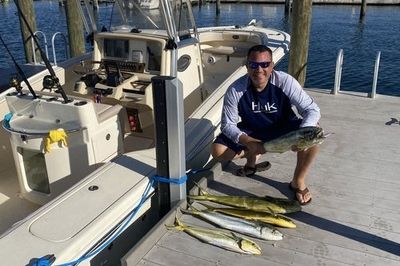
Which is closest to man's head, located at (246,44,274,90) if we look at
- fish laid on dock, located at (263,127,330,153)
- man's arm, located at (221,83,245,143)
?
man's arm, located at (221,83,245,143)

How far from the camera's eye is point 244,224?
326 centimetres

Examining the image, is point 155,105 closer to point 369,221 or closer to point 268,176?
point 268,176

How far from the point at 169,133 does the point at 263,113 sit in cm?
103

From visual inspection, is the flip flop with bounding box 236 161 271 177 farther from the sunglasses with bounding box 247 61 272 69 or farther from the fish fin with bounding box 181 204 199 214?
the sunglasses with bounding box 247 61 272 69

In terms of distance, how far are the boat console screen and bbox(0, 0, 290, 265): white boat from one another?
1cm

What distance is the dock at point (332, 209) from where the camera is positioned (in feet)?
9.99

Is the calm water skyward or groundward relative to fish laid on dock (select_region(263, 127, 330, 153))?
groundward

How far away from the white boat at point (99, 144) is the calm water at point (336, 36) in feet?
3.10

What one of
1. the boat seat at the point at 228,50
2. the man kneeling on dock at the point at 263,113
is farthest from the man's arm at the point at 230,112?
the boat seat at the point at 228,50

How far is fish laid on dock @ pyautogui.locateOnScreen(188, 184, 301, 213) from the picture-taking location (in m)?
3.46

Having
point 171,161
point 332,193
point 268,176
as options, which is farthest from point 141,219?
point 332,193

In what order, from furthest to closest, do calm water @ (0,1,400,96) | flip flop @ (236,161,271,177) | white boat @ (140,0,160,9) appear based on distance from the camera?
calm water @ (0,1,400,96), white boat @ (140,0,160,9), flip flop @ (236,161,271,177)

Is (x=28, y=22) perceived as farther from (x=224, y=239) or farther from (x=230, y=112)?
(x=224, y=239)

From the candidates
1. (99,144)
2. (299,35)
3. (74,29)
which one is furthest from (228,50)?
(99,144)
